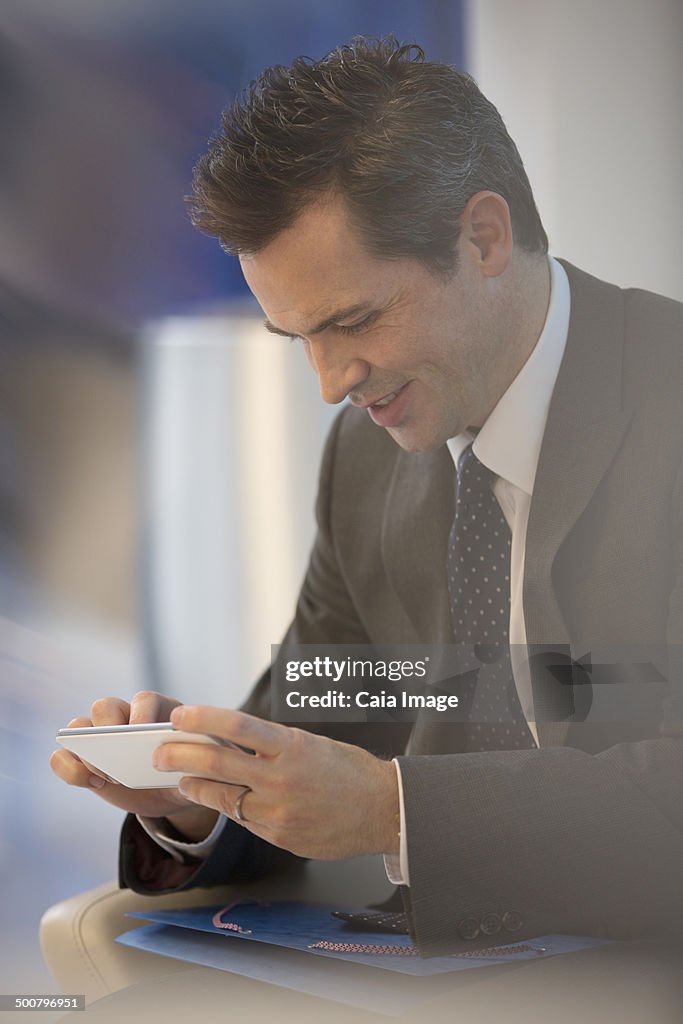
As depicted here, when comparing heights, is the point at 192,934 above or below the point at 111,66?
below

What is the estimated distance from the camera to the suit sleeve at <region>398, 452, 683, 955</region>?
1.03 metres

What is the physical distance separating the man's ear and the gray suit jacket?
100 millimetres

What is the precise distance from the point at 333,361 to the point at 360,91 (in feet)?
Result: 1.01

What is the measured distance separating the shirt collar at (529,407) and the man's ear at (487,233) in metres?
0.08

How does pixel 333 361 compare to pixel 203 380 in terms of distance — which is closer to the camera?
pixel 333 361

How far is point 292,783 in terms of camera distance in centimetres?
98

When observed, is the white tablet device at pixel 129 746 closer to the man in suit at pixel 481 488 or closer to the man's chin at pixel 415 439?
the man in suit at pixel 481 488

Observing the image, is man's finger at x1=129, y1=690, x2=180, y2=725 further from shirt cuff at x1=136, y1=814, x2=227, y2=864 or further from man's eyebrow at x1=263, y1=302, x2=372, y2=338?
man's eyebrow at x1=263, y1=302, x2=372, y2=338

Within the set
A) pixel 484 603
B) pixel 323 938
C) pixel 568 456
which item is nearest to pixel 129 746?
pixel 323 938

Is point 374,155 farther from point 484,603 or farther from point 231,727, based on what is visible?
point 231,727

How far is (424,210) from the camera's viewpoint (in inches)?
48.0

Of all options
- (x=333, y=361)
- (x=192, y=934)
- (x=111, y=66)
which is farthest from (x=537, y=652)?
(x=111, y=66)

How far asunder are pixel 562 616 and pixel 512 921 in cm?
34

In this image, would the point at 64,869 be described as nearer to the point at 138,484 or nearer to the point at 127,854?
the point at 127,854
